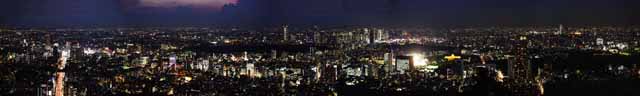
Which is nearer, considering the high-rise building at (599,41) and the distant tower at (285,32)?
the high-rise building at (599,41)

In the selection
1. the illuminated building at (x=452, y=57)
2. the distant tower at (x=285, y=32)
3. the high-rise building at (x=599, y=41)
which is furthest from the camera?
the distant tower at (x=285, y=32)

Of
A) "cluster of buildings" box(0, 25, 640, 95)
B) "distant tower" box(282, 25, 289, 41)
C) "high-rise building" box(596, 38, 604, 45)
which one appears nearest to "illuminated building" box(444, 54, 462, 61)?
"cluster of buildings" box(0, 25, 640, 95)

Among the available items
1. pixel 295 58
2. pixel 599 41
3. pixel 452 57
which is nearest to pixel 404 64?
pixel 452 57

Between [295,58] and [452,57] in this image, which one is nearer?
[452,57]

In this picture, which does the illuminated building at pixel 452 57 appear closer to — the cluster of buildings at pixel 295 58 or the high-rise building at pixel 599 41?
the cluster of buildings at pixel 295 58

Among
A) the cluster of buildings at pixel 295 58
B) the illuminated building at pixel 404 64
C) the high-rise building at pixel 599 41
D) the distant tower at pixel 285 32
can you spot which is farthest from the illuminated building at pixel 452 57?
the distant tower at pixel 285 32

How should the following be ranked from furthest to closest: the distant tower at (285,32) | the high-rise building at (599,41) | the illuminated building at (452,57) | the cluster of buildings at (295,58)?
1. the distant tower at (285,32)
2. the illuminated building at (452,57)
3. the high-rise building at (599,41)
4. the cluster of buildings at (295,58)

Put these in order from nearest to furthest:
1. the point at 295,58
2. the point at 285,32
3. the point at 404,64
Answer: the point at 404,64 → the point at 295,58 → the point at 285,32

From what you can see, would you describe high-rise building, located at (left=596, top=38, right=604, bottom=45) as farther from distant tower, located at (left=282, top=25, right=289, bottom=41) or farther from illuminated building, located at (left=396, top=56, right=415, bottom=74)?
distant tower, located at (left=282, top=25, right=289, bottom=41)

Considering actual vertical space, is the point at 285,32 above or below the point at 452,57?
above

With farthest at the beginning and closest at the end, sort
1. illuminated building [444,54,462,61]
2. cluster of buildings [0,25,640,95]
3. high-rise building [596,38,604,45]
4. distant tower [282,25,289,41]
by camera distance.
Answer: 1. distant tower [282,25,289,41]
2. illuminated building [444,54,462,61]
3. high-rise building [596,38,604,45]
4. cluster of buildings [0,25,640,95]

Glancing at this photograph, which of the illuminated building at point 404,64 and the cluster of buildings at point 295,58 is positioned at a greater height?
the cluster of buildings at point 295,58

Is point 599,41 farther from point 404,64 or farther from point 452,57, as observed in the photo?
point 404,64

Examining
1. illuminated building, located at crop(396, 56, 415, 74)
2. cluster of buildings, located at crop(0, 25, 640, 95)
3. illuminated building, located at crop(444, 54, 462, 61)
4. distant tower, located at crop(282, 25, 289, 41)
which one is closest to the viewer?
cluster of buildings, located at crop(0, 25, 640, 95)
